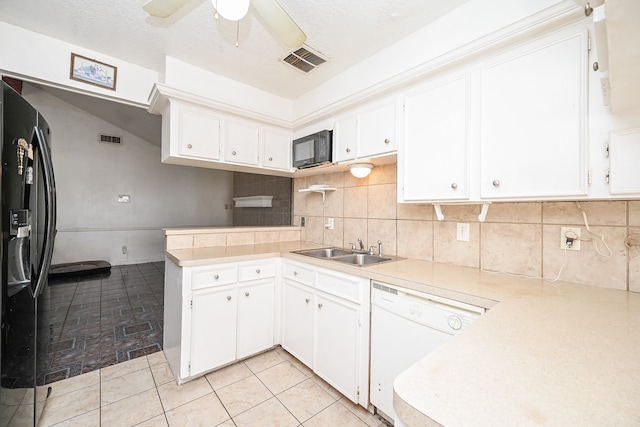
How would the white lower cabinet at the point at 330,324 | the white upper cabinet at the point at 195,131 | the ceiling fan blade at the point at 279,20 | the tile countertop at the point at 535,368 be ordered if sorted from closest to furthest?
the tile countertop at the point at 535,368, the ceiling fan blade at the point at 279,20, the white lower cabinet at the point at 330,324, the white upper cabinet at the point at 195,131

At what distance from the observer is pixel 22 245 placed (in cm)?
120

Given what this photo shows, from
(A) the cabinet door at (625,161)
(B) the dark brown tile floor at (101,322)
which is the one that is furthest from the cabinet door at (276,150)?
(A) the cabinet door at (625,161)

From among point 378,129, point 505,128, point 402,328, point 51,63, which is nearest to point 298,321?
point 402,328

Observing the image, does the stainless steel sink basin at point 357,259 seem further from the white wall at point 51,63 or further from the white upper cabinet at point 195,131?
the white wall at point 51,63

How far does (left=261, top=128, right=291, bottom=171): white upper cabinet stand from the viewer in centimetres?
271

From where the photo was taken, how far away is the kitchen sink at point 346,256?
7.29 feet

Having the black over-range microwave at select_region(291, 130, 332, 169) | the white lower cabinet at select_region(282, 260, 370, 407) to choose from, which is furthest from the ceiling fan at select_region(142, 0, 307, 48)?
the white lower cabinet at select_region(282, 260, 370, 407)

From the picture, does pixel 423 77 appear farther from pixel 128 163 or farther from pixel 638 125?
pixel 128 163

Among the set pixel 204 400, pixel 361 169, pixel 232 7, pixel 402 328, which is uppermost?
pixel 232 7

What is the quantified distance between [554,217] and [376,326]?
1155 mm

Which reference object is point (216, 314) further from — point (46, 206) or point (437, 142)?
point (437, 142)

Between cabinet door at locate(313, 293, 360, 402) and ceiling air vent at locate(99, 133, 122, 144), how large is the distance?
5.77 m

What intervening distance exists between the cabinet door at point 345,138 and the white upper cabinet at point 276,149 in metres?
0.71

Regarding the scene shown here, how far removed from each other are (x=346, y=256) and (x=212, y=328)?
118cm
